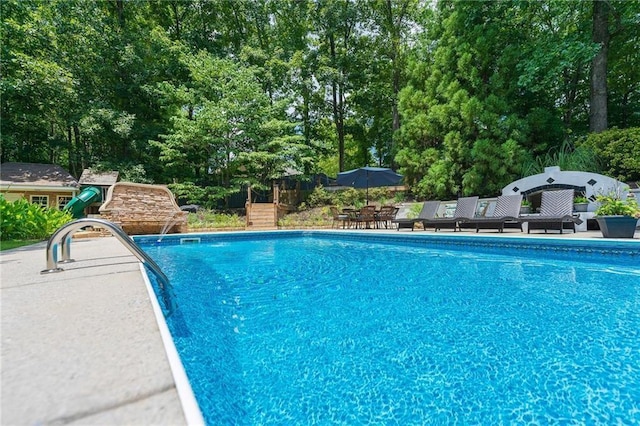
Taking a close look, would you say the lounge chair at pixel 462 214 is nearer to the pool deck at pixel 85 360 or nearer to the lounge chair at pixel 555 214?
the lounge chair at pixel 555 214

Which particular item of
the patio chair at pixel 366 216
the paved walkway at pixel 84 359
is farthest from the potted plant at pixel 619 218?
the paved walkway at pixel 84 359

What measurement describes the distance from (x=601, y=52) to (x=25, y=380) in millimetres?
16724

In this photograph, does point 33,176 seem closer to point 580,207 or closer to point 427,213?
point 427,213

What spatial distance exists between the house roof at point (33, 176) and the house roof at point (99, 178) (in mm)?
581

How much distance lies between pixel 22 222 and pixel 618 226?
11.9m

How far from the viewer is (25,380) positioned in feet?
3.27

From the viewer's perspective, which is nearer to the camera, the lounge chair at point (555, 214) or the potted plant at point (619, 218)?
the potted plant at point (619, 218)

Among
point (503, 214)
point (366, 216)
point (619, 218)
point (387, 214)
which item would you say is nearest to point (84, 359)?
point (619, 218)

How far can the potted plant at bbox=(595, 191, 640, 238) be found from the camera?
19.7ft

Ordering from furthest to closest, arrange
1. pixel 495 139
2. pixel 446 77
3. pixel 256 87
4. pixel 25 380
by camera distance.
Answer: pixel 256 87
pixel 446 77
pixel 495 139
pixel 25 380

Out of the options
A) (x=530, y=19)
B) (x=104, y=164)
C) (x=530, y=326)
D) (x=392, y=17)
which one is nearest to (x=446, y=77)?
(x=530, y=19)

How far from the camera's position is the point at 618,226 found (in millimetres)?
6137

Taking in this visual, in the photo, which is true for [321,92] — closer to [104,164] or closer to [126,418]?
[104,164]

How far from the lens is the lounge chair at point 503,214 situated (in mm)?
8242
